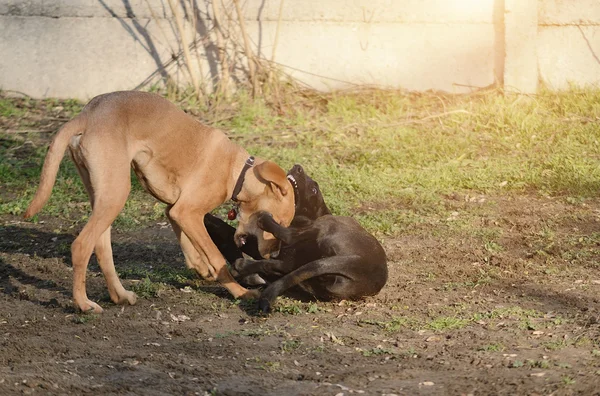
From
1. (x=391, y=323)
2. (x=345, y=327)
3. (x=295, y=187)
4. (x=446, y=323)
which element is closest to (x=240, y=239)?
(x=295, y=187)

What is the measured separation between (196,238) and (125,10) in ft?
17.5

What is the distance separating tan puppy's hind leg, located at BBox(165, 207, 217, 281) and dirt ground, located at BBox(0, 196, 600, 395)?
79 mm

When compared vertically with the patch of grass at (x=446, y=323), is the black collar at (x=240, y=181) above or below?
above

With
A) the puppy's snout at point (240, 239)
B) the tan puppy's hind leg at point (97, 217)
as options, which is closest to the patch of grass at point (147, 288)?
the tan puppy's hind leg at point (97, 217)

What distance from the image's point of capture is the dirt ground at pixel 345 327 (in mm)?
3775

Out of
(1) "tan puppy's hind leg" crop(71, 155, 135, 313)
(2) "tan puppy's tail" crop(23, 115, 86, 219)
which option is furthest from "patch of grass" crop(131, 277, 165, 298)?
(2) "tan puppy's tail" crop(23, 115, 86, 219)

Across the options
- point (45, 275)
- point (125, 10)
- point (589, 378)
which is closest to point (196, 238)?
point (45, 275)

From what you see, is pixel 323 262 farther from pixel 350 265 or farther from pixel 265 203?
pixel 265 203

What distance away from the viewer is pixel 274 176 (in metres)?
5.34

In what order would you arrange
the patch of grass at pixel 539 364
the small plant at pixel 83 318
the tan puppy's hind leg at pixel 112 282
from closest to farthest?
the patch of grass at pixel 539 364 < the small plant at pixel 83 318 < the tan puppy's hind leg at pixel 112 282

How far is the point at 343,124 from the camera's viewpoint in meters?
9.40

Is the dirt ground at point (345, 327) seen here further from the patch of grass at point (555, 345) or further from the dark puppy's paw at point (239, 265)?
the dark puppy's paw at point (239, 265)

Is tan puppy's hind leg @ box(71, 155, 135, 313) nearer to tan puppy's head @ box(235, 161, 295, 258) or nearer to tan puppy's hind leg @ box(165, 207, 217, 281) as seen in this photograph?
tan puppy's hind leg @ box(165, 207, 217, 281)

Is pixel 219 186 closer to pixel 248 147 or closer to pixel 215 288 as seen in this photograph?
pixel 215 288
